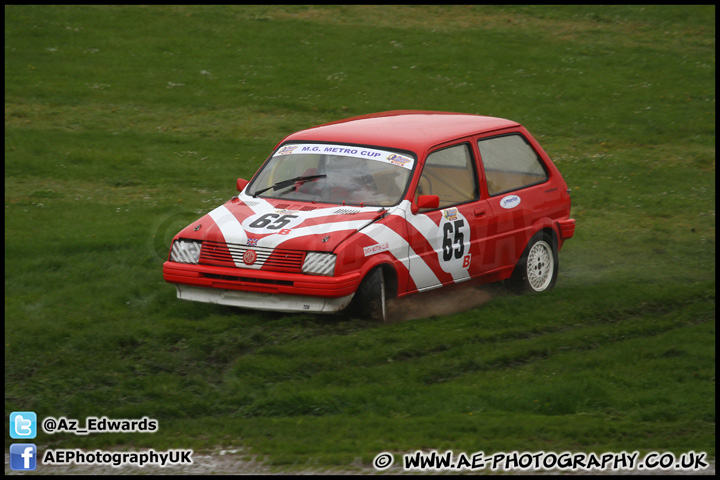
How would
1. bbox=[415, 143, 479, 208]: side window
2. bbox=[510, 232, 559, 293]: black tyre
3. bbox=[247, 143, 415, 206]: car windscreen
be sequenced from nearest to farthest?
1. bbox=[247, 143, 415, 206]: car windscreen
2. bbox=[415, 143, 479, 208]: side window
3. bbox=[510, 232, 559, 293]: black tyre

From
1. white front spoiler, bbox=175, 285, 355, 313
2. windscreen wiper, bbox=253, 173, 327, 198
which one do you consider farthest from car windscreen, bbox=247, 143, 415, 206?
white front spoiler, bbox=175, 285, 355, 313

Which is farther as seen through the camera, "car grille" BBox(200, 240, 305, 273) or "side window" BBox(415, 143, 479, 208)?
"side window" BBox(415, 143, 479, 208)

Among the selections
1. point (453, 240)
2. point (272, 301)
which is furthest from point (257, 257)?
point (453, 240)

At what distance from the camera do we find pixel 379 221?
881 centimetres

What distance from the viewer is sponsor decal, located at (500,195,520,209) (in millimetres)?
10086

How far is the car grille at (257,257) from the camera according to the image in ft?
27.5

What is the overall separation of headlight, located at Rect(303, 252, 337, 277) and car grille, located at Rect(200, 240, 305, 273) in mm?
54

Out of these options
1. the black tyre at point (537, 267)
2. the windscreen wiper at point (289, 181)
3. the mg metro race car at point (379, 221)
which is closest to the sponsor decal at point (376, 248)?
the mg metro race car at point (379, 221)

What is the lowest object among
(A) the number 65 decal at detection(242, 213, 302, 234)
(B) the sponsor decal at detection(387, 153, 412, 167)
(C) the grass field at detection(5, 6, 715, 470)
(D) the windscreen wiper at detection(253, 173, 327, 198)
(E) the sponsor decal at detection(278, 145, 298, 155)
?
(C) the grass field at detection(5, 6, 715, 470)

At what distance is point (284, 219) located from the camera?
8.82 m

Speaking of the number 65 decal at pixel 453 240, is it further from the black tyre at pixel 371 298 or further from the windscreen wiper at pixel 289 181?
the windscreen wiper at pixel 289 181

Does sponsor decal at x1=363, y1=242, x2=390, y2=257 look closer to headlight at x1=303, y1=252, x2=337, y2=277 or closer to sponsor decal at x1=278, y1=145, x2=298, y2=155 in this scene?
headlight at x1=303, y1=252, x2=337, y2=277

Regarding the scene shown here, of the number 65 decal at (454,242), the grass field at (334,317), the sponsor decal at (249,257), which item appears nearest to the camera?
the grass field at (334,317)

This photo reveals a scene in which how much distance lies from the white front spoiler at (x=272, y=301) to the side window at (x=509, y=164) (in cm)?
249
